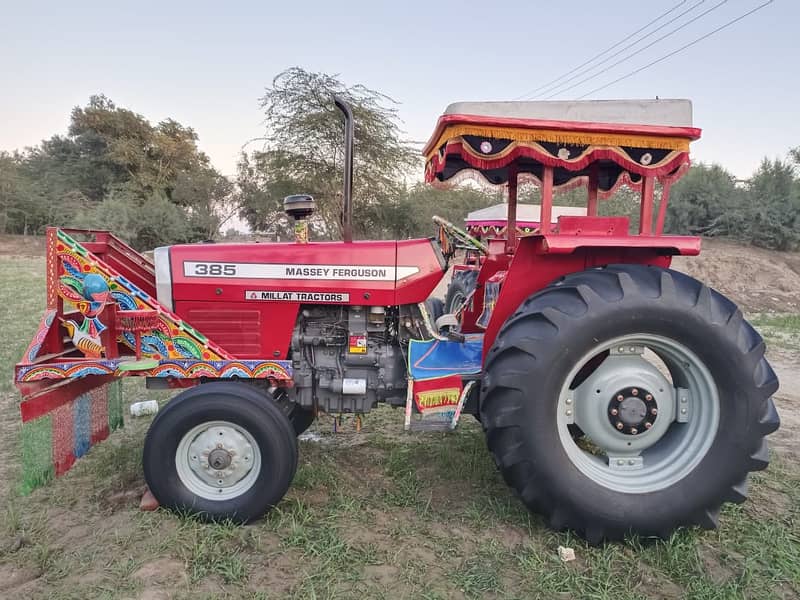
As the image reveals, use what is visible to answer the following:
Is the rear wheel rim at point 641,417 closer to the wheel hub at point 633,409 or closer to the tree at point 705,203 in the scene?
the wheel hub at point 633,409

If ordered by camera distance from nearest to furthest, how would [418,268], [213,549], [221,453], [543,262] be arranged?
[213,549] → [221,453] → [543,262] → [418,268]

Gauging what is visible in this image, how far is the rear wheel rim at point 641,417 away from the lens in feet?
8.44

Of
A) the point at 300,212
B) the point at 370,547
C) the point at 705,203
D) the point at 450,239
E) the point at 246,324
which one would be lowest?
the point at 370,547

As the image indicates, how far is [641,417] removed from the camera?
8.66 ft

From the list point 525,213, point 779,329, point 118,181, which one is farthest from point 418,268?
point 118,181

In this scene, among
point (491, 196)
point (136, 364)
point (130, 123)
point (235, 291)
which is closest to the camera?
point (136, 364)

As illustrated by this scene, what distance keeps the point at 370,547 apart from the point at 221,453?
869 millimetres

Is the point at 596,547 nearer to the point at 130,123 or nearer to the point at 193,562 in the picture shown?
the point at 193,562

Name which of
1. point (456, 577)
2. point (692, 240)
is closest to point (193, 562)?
point (456, 577)

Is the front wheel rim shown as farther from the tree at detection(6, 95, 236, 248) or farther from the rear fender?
the tree at detection(6, 95, 236, 248)

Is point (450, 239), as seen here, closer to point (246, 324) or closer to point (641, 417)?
point (246, 324)

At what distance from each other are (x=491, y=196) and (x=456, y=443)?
56.1ft

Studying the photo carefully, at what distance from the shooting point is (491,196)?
65.0ft

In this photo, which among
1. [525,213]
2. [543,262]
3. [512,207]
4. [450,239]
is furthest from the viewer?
[525,213]
